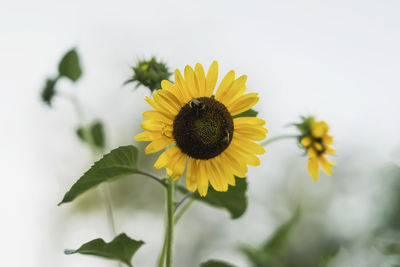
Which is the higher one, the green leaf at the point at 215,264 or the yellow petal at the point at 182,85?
the yellow petal at the point at 182,85

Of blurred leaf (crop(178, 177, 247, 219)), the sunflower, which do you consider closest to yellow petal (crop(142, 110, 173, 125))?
the sunflower

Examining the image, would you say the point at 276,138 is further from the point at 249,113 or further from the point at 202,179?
the point at 202,179

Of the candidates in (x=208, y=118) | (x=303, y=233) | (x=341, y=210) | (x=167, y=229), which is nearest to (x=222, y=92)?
(x=208, y=118)

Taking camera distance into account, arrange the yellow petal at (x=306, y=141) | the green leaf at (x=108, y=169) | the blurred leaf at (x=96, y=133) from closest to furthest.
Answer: the green leaf at (x=108, y=169) → the yellow petal at (x=306, y=141) → the blurred leaf at (x=96, y=133)

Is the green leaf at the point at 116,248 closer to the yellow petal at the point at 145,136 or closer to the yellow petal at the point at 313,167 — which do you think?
the yellow petal at the point at 145,136

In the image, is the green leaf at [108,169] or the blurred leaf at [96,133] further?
the blurred leaf at [96,133]

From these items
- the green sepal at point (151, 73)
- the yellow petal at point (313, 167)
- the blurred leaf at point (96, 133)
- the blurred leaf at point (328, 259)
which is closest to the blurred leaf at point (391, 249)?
the blurred leaf at point (328, 259)

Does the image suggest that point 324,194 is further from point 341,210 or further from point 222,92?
point 222,92
